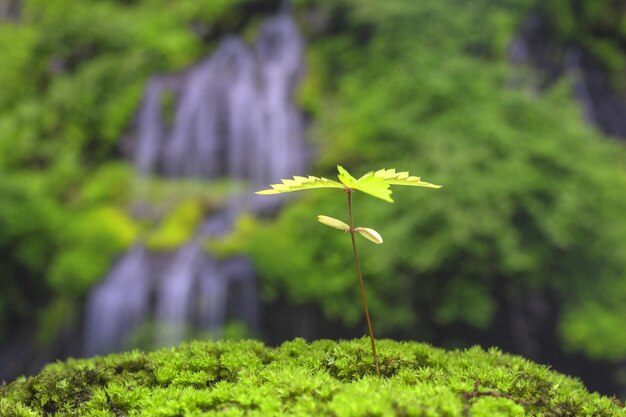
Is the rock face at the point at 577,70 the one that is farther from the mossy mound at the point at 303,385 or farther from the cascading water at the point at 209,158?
the mossy mound at the point at 303,385

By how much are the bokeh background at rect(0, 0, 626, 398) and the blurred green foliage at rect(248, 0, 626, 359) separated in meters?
0.03

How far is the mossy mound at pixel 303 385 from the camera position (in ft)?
4.31

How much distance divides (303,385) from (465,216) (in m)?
5.45

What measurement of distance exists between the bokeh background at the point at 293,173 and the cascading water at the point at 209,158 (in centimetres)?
3

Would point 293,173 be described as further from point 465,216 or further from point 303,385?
point 303,385

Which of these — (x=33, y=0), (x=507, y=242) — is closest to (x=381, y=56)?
(x=507, y=242)

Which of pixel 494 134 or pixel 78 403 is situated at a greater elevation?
pixel 494 134

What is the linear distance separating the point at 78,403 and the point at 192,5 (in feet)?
35.5

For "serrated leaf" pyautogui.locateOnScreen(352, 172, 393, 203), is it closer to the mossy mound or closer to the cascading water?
the mossy mound

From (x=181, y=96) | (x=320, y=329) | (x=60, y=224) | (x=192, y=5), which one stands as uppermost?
(x=192, y=5)

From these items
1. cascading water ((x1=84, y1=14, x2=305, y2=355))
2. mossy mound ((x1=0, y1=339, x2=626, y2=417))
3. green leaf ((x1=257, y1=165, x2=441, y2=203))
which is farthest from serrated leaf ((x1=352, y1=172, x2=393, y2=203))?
cascading water ((x1=84, y1=14, x2=305, y2=355))

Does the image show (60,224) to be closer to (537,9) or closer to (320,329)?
(320,329)

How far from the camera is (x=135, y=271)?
7.91 meters

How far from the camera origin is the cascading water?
764 centimetres
